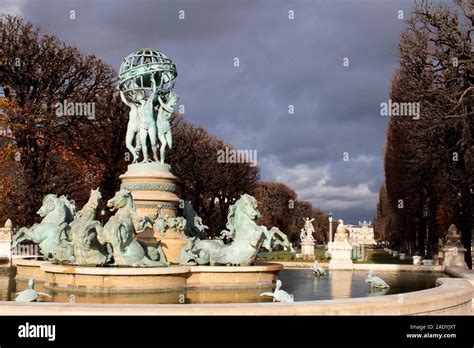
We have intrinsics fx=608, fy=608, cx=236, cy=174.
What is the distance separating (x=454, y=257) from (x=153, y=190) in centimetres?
1457

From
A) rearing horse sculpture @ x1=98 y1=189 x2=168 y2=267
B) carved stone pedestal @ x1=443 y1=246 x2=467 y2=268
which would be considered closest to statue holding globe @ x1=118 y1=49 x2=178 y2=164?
rearing horse sculpture @ x1=98 y1=189 x2=168 y2=267

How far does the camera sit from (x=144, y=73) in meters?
21.2

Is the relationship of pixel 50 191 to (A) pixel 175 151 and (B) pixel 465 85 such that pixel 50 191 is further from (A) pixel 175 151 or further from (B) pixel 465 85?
(B) pixel 465 85

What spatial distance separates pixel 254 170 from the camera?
59969 mm

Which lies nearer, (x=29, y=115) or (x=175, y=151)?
(x=29, y=115)

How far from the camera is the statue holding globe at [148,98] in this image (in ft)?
70.0

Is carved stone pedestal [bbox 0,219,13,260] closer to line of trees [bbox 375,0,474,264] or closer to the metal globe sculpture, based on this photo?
the metal globe sculpture

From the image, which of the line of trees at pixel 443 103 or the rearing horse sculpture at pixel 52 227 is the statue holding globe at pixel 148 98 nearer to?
the rearing horse sculpture at pixel 52 227

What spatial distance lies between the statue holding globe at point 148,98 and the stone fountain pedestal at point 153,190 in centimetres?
56

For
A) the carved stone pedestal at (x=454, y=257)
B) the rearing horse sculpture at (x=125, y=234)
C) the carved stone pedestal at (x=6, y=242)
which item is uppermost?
the rearing horse sculpture at (x=125, y=234)

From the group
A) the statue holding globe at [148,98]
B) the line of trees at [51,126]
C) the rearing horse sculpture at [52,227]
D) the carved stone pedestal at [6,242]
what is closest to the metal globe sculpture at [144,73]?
the statue holding globe at [148,98]

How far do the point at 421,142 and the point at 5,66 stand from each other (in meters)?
23.3

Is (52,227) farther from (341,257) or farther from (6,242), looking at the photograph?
(341,257)
